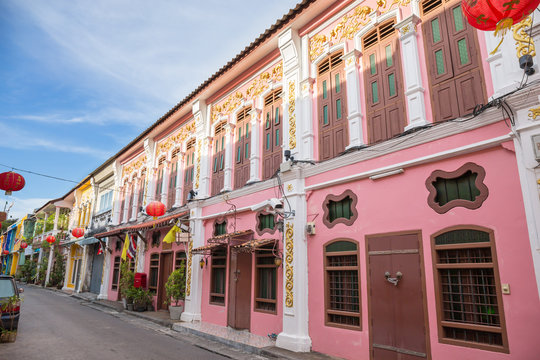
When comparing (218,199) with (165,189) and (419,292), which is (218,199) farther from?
(419,292)

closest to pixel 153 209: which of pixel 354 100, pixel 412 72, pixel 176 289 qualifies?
pixel 176 289

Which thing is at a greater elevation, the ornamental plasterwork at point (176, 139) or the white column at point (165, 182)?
the ornamental plasterwork at point (176, 139)

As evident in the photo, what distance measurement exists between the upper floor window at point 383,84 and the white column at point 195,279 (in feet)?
24.3

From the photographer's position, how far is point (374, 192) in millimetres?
7465

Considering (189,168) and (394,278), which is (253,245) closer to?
(394,278)

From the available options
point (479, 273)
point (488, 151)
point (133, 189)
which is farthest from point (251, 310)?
point (133, 189)

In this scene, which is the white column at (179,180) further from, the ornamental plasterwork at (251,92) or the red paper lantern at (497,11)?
the red paper lantern at (497,11)

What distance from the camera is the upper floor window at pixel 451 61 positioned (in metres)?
6.36

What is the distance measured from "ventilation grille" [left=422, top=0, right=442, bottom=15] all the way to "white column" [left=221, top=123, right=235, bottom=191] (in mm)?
6975

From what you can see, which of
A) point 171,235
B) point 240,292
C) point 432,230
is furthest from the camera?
point 171,235

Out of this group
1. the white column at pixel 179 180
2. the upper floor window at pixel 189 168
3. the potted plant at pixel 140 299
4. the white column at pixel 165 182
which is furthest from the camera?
the white column at pixel 165 182

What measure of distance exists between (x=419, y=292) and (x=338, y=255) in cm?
Result: 199

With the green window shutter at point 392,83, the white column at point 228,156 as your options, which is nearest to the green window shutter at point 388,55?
the green window shutter at point 392,83

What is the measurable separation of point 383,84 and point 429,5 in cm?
177
